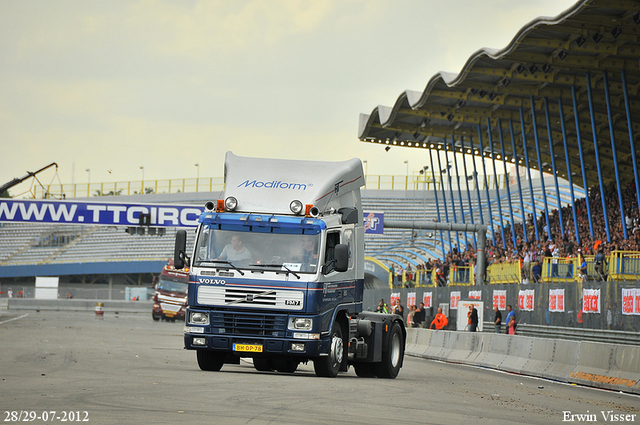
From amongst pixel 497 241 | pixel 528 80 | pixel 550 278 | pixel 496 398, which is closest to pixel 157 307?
pixel 497 241

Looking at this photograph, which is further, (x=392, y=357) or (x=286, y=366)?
(x=392, y=357)

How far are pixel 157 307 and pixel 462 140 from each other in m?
20.1

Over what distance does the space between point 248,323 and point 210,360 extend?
1559mm

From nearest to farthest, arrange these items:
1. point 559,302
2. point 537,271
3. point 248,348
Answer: point 248,348 < point 559,302 < point 537,271

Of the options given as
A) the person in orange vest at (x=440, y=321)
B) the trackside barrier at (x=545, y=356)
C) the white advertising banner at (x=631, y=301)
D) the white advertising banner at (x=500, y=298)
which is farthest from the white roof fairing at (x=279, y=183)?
the person in orange vest at (x=440, y=321)

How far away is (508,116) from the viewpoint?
4806 centimetres

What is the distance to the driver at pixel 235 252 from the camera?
48.4ft

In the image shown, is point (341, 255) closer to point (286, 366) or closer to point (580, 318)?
point (286, 366)

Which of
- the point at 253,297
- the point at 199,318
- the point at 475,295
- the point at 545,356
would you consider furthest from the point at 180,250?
the point at 475,295

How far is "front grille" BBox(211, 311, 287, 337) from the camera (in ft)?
48.2

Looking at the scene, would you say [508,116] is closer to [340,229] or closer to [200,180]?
[340,229]

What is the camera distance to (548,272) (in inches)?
1192

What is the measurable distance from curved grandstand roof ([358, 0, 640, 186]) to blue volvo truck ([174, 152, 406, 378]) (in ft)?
62.2

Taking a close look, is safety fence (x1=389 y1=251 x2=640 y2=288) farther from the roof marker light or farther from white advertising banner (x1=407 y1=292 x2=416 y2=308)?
the roof marker light
